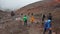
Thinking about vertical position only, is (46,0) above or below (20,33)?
above

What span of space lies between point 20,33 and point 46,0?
35.1m

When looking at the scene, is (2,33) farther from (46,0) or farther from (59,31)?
(46,0)

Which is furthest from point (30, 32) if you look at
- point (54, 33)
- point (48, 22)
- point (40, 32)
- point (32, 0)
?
point (32, 0)

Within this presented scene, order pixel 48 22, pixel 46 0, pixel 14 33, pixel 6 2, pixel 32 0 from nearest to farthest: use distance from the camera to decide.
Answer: pixel 48 22
pixel 14 33
pixel 46 0
pixel 32 0
pixel 6 2

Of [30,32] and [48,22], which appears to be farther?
[30,32]

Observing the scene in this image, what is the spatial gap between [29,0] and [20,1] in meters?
3.53

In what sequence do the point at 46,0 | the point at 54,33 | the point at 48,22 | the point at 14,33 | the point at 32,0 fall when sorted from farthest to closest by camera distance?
the point at 32,0
the point at 46,0
the point at 14,33
the point at 54,33
the point at 48,22

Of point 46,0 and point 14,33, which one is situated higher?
point 46,0

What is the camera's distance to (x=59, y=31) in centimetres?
1639

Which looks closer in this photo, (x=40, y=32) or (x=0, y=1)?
(x=40, y=32)

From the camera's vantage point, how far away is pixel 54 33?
15.6 meters

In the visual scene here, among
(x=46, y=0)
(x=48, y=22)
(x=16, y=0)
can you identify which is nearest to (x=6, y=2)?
(x=16, y=0)

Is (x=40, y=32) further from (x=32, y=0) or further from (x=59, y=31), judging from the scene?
(x=32, y=0)

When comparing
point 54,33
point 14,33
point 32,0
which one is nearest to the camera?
point 54,33
